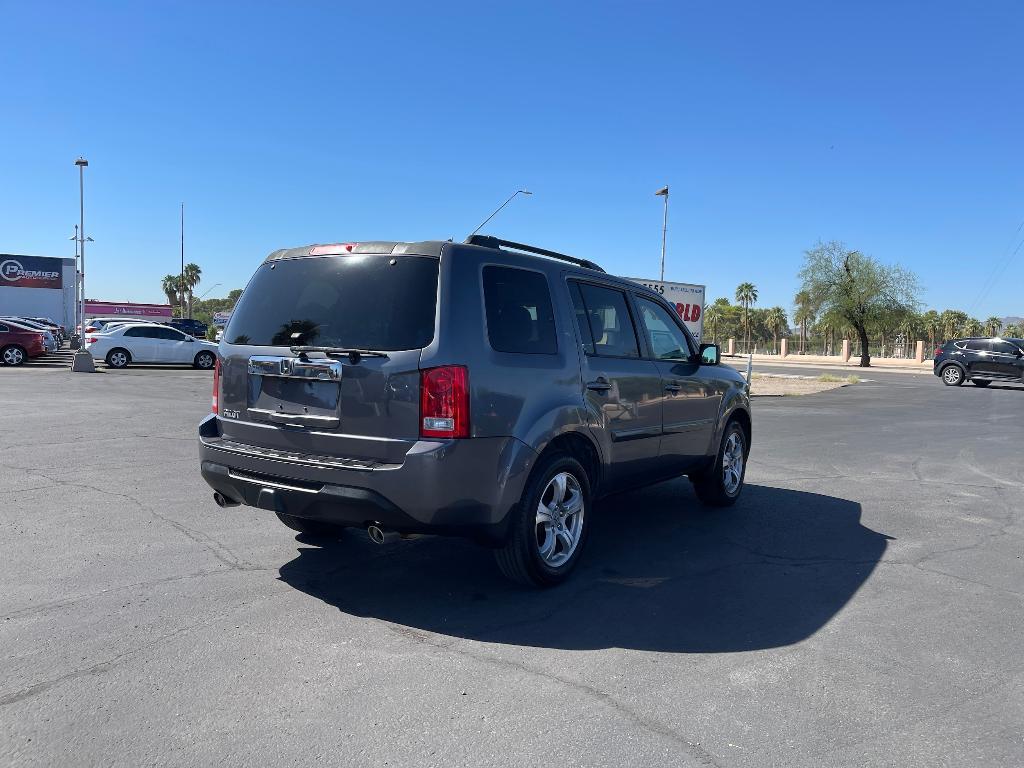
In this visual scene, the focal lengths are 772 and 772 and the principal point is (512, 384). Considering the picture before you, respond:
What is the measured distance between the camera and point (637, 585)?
4.74 meters

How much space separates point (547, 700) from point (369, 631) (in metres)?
1.13

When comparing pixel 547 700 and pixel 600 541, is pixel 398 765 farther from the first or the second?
pixel 600 541

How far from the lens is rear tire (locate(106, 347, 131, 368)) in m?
26.2

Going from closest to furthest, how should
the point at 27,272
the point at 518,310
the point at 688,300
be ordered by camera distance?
1. the point at 518,310
2. the point at 688,300
3. the point at 27,272

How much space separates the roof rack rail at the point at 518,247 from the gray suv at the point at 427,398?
0.02m

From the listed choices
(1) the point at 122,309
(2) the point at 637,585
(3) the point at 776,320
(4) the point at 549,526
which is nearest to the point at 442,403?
(4) the point at 549,526

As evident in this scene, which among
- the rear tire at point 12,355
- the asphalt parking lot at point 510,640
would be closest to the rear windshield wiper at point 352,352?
the asphalt parking lot at point 510,640

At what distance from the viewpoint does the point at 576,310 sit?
5047mm

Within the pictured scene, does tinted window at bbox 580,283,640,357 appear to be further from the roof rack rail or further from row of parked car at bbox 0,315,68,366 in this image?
row of parked car at bbox 0,315,68,366

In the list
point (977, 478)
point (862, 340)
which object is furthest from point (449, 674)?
point (862, 340)

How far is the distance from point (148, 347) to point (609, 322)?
82.2 ft

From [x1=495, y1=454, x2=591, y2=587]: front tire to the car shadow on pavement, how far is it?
0.14 meters

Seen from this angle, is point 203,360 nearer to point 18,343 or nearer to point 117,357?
point 117,357

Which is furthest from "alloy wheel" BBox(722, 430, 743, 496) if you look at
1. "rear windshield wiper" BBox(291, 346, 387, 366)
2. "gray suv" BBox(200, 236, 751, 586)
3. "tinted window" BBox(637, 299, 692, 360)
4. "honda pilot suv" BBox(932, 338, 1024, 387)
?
"honda pilot suv" BBox(932, 338, 1024, 387)
